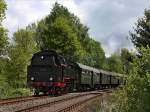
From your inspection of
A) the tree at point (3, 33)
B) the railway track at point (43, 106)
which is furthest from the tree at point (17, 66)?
the railway track at point (43, 106)

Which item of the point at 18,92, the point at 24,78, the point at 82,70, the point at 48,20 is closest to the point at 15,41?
the point at 24,78

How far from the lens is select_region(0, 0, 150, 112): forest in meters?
16.0

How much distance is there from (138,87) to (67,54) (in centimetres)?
6474

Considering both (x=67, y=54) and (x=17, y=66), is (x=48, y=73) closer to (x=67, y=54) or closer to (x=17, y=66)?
(x=17, y=66)

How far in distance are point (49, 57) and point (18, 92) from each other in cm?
500

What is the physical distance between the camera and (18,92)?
1662 inches

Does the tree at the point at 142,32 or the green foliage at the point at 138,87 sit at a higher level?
the tree at the point at 142,32

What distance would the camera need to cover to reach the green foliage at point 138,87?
1503cm

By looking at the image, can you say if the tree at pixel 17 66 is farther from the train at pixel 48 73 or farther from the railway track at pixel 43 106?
the railway track at pixel 43 106

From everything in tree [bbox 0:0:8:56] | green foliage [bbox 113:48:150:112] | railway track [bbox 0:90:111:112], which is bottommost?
railway track [bbox 0:90:111:112]

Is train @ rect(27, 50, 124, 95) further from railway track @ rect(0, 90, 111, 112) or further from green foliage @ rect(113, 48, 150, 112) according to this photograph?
green foliage @ rect(113, 48, 150, 112)

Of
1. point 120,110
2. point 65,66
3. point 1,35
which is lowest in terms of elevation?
point 120,110

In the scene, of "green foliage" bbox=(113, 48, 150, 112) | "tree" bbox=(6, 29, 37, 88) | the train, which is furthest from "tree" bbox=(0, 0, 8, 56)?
"green foliage" bbox=(113, 48, 150, 112)

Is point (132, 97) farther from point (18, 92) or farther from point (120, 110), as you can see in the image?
point (18, 92)
